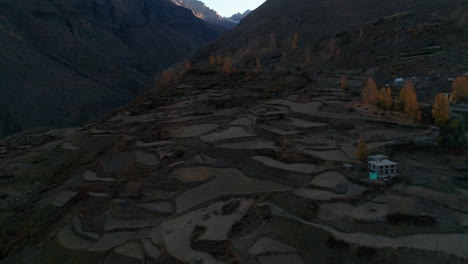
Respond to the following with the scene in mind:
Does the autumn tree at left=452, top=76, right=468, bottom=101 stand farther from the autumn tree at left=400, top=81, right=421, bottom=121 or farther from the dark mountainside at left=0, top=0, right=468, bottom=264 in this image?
the autumn tree at left=400, top=81, right=421, bottom=121

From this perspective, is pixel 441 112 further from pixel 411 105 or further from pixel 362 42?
pixel 362 42

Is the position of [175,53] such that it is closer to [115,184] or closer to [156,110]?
[156,110]

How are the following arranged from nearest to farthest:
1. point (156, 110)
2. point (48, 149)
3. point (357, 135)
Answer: point (357, 135) → point (48, 149) → point (156, 110)

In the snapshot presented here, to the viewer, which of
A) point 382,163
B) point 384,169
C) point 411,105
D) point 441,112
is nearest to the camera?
point 384,169

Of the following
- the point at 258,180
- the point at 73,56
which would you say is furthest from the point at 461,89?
the point at 73,56

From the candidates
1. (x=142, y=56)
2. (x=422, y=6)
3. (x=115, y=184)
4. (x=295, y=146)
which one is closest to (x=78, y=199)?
(x=115, y=184)

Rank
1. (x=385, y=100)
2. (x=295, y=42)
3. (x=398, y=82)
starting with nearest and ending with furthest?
(x=385, y=100) → (x=398, y=82) → (x=295, y=42)

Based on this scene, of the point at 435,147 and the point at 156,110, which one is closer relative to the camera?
the point at 435,147
